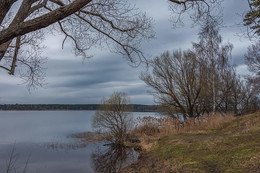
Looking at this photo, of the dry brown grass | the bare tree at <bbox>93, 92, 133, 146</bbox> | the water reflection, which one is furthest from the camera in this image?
the bare tree at <bbox>93, 92, 133, 146</bbox>

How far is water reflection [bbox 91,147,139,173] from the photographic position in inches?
544

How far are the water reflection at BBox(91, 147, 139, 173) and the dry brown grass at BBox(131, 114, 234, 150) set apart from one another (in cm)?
139

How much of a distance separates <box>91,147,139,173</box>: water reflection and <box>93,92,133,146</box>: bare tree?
132 centimetres

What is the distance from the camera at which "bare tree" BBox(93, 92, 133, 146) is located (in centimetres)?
1977

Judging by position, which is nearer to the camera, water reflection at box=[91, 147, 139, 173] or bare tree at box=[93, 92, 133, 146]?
water reflection at box=[91, 147, 139, 173]

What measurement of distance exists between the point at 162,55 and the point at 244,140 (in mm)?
15543

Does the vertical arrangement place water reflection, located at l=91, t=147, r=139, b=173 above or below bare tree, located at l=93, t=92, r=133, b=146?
below

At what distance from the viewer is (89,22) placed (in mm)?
6344

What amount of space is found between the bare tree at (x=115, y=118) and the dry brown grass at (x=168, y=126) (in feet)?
3.23

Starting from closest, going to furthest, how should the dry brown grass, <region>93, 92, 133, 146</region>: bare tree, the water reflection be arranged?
1. the water reflection
2. the dry brown grass
3. <region>93, 92, 133, 146</region>: bare tree

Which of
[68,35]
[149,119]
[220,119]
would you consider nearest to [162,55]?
[149,119]

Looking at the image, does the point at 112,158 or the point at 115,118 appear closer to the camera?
the point at 112,158

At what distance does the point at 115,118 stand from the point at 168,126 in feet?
13.9

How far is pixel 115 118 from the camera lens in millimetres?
19984
